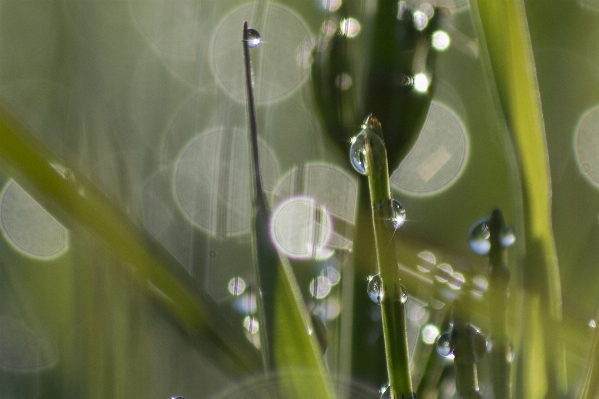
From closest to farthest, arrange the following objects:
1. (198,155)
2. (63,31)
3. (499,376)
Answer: (499,376) → (63,31) → (198,155)

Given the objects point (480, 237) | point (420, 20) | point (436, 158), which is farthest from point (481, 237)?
point (436, 158)

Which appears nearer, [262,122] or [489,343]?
[489,343]

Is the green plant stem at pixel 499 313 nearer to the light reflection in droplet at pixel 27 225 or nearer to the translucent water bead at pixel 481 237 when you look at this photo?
the translucent water bead at pixel 481 237

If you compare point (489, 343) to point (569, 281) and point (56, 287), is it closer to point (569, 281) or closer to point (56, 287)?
point (569, 281)

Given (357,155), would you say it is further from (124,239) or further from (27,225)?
(27,225)

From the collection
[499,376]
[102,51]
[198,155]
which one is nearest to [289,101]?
[198,155]
